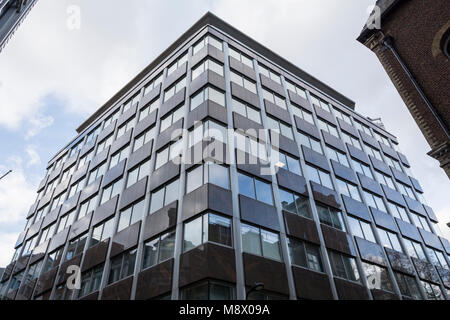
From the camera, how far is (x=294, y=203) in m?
20.9

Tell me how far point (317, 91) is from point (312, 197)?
17190 mm

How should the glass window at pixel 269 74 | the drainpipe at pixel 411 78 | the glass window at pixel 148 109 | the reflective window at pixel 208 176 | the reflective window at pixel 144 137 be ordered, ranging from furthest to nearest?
the glass window at pixel 269 74, the glass window at pixel 148 109, the reflective window at pixel 144 137, the reflective window at pixel 208 176, the drainpipe at pixel 411 78

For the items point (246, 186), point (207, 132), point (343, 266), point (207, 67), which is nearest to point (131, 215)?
point (207, 132)

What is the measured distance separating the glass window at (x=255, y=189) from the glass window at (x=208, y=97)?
629 cm

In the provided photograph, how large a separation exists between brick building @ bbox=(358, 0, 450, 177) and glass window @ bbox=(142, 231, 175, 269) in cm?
1348

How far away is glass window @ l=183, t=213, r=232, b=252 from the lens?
1574 cm

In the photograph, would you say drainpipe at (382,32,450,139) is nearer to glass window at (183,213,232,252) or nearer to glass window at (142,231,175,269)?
glass window at (183,213,232,252)

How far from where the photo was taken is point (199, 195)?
56.6 feet

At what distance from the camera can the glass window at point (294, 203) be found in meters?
20.3

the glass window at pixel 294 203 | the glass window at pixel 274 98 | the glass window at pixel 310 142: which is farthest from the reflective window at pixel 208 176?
the glass window at pixel 274 98

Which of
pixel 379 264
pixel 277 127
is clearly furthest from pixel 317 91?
pixel 379 264

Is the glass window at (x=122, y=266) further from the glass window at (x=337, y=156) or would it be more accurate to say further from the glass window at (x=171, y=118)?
the glass window at (x=337, y=156)

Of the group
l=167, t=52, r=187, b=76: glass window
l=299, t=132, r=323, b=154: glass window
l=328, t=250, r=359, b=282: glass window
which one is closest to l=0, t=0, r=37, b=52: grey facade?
l=167, t=52, r=187, b=76: glass window

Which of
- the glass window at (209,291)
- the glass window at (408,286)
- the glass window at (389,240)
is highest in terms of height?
the glass window at (389,240)
